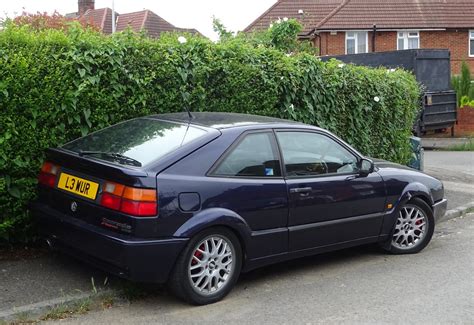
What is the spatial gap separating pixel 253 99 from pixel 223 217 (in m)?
2.96

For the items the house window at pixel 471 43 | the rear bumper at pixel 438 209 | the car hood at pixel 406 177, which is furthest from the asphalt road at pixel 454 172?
the house window at pixel 471 43

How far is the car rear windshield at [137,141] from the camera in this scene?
4902 mm

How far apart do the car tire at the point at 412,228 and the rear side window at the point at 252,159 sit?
74.3 inches

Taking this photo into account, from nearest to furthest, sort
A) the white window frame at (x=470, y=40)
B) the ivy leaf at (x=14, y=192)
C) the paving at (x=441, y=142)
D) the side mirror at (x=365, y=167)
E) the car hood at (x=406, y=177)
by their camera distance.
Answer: the ivy leaf at (x=14, y=192), the side mirror at (x=365, y=167), the car hood at (x=406, y=177), the paving at (x=441, y=142), the white window frame at (x=470, y=40)

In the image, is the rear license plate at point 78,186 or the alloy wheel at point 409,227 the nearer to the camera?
the rear license plate at point 78,186

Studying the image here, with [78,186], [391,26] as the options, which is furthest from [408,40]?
[78,186]

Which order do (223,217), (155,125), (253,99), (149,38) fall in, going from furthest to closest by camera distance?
(253,99)
(149,38)
(155,125)
(223,217)

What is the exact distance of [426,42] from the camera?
3416 cm

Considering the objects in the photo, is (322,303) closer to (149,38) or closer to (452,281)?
(452,281)

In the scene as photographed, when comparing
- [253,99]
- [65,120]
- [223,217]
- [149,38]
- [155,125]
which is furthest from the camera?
[253,99]

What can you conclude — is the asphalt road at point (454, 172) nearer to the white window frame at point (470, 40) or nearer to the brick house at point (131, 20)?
the white window frame at point (470, 40)

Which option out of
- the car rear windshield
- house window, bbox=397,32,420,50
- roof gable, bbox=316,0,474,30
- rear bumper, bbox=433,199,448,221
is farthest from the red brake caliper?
house window, bbox=397,32,420,50

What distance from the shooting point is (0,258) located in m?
5.83

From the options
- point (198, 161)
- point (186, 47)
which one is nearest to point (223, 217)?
point (198, 161)
